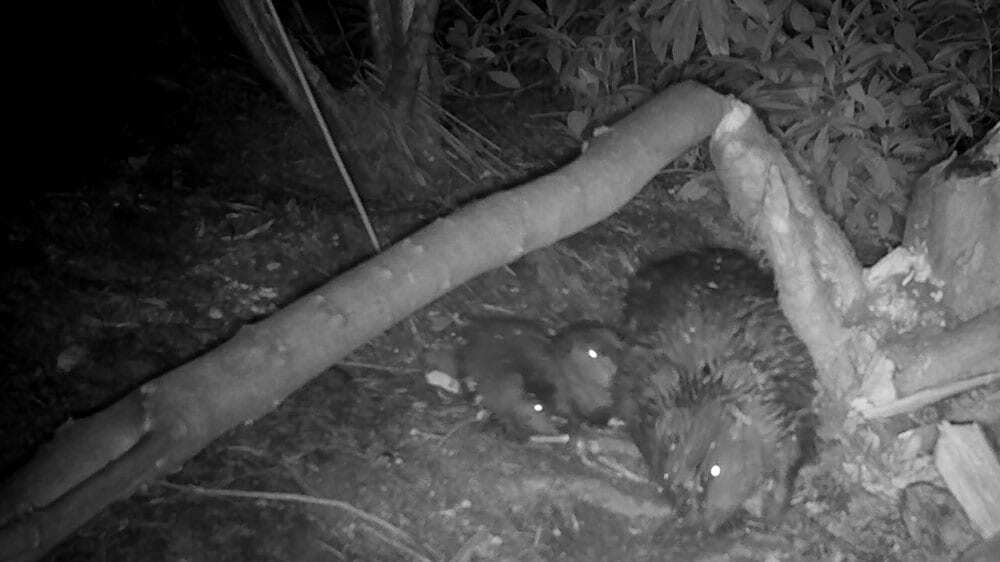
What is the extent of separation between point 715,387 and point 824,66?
60.4 inches

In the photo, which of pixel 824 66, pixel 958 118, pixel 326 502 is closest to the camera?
pixel 326 502

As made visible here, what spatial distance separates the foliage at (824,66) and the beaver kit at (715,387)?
27.9 inches

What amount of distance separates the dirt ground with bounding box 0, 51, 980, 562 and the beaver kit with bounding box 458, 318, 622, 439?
12 cm

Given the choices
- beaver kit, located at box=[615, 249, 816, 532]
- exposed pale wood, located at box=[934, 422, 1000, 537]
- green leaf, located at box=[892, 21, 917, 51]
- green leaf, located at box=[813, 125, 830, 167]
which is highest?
green leaf, located at box=[892, 21, 917, 51]

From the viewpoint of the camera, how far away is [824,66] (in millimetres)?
3469

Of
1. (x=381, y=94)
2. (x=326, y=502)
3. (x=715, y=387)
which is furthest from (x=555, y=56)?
(x=326, y=502)

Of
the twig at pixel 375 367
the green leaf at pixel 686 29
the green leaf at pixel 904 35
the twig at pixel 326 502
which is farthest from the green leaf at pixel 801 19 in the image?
the twig at pixel 326 502

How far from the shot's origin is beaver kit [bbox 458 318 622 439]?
135 inches

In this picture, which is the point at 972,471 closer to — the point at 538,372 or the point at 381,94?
the point at 538,372

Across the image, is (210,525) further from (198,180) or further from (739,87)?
(739,87)

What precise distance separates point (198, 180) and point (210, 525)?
1.93 metres

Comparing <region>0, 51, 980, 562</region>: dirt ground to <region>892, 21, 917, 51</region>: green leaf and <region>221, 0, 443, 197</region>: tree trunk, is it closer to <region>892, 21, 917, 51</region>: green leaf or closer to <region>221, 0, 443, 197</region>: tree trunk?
<region>221, 0, 443, 197</region>: tree trunk

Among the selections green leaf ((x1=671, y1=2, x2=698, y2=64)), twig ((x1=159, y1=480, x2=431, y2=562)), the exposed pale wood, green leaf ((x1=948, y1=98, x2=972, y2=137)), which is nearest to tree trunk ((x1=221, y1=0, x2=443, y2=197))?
green leaf ((x1=671, y1=2, x2=698, y2=64))

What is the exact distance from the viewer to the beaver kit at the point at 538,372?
344cm
